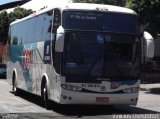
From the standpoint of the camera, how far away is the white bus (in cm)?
1486

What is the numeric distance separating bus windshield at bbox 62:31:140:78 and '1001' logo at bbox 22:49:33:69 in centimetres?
473

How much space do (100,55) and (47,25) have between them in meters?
2.67

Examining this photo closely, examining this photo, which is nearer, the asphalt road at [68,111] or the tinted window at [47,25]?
the asphalt road at [68,111]

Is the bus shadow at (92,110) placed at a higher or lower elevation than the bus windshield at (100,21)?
lower

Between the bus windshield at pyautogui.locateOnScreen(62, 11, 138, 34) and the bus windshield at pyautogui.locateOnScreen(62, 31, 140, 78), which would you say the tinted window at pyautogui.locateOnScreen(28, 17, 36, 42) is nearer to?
the bus windshield at pyautogui.locateOnScreen(62, 11, 138, 34)

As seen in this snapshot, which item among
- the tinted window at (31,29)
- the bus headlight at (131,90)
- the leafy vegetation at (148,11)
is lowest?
the bus headlight at (131,90)

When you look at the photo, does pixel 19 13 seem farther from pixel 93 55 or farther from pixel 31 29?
pixel 93 55

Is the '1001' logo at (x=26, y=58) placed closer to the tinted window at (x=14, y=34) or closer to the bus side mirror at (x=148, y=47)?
the tinted window at (x=14, y=34)

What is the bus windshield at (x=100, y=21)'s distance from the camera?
1516 centimetres

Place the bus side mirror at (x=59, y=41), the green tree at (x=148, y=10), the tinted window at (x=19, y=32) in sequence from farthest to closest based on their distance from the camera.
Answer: the green tree at (x=148, y=10), the tinted window at (x=19, y=32), the bus side mirror at (x=59, y=41)

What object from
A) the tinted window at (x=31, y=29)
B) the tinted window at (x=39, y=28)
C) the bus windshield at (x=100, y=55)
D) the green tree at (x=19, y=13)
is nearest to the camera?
the bus windshield at (x=100, y=55)

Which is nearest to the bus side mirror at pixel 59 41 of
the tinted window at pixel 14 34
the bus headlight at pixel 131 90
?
the bus headlight at pixel 131 90

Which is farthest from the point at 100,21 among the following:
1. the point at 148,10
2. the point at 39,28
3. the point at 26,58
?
the point at 148,10

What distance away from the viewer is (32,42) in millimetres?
19328
